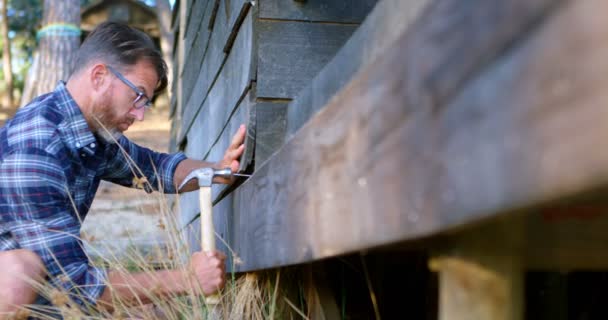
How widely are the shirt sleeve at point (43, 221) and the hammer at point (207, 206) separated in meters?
0.34

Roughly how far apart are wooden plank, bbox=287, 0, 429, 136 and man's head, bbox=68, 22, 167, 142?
1.14 m

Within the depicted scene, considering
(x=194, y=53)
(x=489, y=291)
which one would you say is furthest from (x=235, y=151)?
(x=194, y=53)

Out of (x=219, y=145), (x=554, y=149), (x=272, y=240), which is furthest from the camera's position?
(x=219, y=145)

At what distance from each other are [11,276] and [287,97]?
105cm

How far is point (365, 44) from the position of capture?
1344 millimetres

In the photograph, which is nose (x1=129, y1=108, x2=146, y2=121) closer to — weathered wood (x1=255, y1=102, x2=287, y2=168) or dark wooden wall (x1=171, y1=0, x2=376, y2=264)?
dark wooden wall (x1=171, y1=0, x2=376, y2=264)

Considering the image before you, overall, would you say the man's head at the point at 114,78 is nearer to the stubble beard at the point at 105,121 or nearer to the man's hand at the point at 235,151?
the stubble beard at the point at 105,121

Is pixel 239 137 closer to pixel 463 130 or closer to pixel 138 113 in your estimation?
pixel 138 113

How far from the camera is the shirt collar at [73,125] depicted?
2562 millimetres

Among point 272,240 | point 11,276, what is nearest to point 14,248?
point 11,276

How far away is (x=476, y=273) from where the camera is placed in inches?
38.8

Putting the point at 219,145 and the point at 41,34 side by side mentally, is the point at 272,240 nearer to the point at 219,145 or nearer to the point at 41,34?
the point at 219,145

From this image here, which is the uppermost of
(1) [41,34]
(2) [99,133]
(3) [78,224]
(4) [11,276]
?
(1) [41,34]

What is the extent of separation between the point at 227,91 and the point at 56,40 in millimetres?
9110
